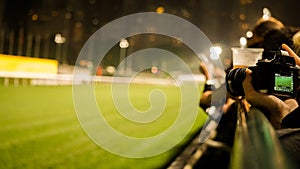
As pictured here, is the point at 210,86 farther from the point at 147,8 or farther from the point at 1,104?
the point at 147,8

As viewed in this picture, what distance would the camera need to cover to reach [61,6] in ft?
125

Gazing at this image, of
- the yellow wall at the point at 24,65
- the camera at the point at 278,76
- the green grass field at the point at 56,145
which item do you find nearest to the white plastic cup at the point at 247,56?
the camera at the point at 278,76

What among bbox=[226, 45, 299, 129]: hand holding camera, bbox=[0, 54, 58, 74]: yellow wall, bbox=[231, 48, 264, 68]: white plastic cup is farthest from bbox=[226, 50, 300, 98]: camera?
bbox=[0, 54, 58, 74]: yellow wall

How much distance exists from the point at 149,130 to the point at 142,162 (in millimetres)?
2861

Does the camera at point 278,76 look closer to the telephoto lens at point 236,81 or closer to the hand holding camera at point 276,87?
the hand holding camera at point 276,87

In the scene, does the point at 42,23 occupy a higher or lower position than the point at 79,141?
higher

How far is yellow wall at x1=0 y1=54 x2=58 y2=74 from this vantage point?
17.4 m

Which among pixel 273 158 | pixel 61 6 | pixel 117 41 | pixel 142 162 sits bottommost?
pixel 142 162

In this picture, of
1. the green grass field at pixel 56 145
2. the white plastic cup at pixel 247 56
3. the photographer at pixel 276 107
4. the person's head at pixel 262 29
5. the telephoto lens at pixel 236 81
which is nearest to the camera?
the photographer at pixel 276 107

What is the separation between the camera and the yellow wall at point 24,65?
17.4 m

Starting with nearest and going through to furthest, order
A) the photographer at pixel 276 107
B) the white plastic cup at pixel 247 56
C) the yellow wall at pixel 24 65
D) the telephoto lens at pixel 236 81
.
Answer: the photographer at pixel 276 107
the telephoto lens at pixel 236 81
the white plastic cup at pixel 247 56
the yellow wall at pixel 24 65

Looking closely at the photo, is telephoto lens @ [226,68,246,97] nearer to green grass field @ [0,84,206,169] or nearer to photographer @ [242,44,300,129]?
photographer @ [242,44,300,129]

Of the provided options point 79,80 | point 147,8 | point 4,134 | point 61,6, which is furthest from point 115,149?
point 147,8

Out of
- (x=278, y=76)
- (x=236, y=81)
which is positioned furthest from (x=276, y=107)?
(x=236, y=81)
